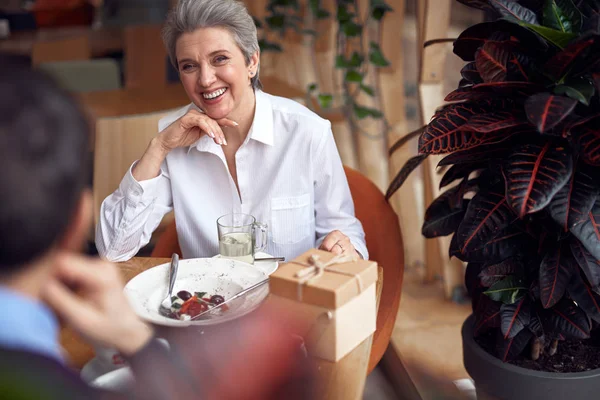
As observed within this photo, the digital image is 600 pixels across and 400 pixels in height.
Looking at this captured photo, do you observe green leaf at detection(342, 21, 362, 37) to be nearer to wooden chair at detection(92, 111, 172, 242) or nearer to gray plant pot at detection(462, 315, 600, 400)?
wooden chair at detection(92, 111, 172, 242)

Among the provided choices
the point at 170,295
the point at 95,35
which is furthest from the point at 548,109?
the point at 95,35

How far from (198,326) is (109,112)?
2268 millimetres

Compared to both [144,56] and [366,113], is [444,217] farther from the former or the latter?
[144,56]

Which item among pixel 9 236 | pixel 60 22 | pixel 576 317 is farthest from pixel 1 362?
pixel 60 22

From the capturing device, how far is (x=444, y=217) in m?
1.79

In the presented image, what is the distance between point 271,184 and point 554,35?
2.84ft

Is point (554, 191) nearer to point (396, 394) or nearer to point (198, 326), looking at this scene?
point (198, 326)

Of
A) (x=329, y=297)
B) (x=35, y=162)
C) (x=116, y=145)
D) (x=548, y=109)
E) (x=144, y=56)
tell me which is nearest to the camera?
(x=35, y=162)

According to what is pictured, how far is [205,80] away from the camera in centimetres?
169

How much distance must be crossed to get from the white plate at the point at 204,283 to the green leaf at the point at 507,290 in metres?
0.62

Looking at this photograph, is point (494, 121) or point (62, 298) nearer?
point (62, 298)

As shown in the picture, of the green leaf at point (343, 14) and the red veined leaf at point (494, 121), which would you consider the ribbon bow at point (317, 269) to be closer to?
the red veined leaf at point (494, 121)

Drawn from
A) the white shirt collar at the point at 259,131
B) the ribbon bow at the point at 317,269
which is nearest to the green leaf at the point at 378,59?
the white shirt collar at the point at 259,131

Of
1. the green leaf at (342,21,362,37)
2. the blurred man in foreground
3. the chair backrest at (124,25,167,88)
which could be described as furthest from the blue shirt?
the chair backrest at (124,25,167,88)
